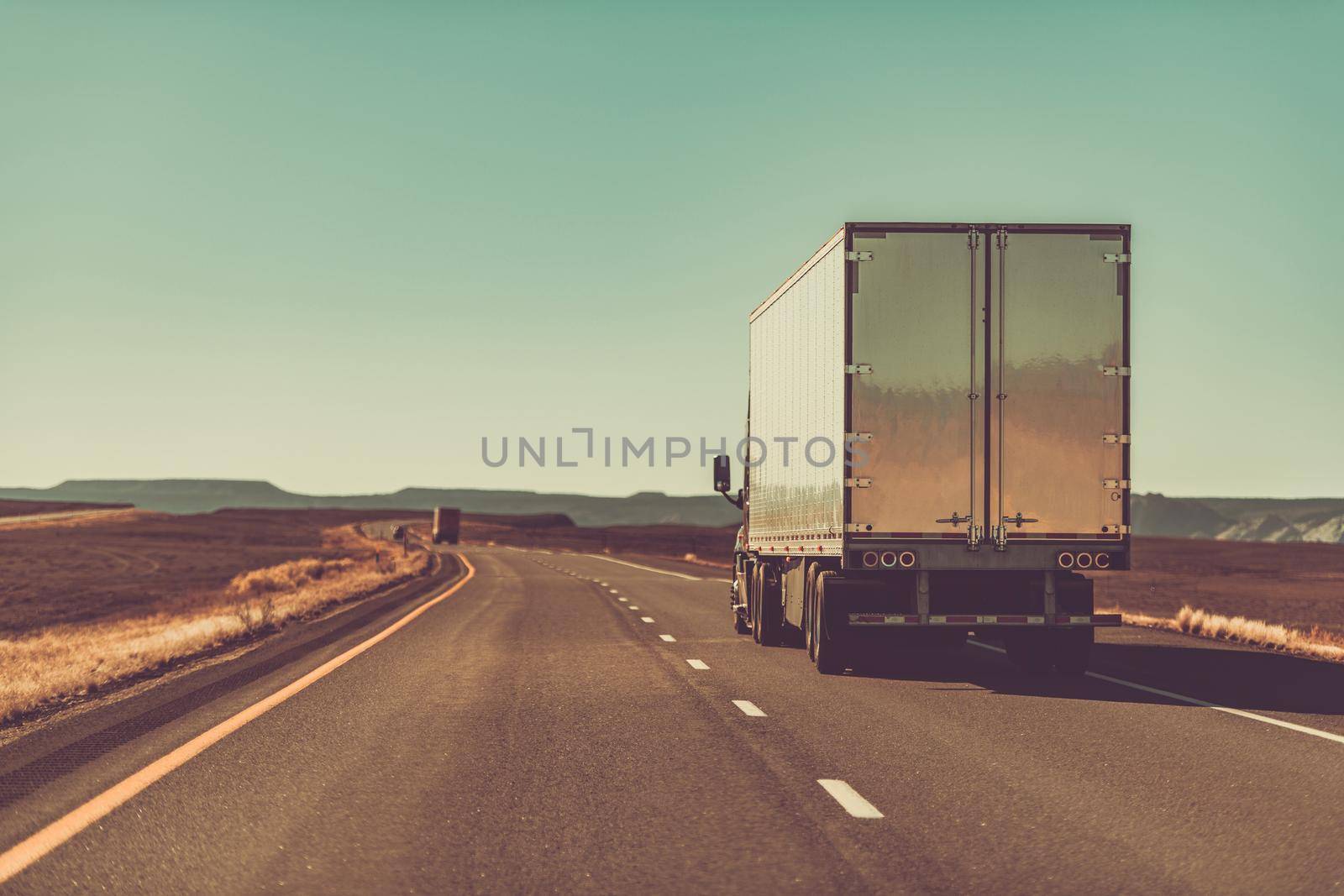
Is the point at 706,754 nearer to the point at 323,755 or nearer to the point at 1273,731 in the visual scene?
the point at 323,755

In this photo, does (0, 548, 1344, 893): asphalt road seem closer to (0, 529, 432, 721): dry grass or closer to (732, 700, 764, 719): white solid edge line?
(732, 700, 764, 719): white solid edge line

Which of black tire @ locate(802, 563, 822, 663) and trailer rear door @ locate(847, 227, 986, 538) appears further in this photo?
black tire @ locate(802, 563, 822, 663)

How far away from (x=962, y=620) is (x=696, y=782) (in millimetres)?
5448

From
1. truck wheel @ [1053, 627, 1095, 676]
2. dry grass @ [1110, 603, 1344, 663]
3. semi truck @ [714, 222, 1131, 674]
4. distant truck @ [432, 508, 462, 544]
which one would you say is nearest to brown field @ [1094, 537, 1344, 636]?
dry grass @ [1110, 603, 1344, 663]

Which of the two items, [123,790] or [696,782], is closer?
[123,790]

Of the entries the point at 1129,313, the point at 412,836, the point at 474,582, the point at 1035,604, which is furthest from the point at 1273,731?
the point at 474,582

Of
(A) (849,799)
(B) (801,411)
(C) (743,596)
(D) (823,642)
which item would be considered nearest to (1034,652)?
(D) (823,642)

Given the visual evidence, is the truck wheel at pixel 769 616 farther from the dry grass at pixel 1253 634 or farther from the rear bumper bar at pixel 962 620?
the dry grass at pixel 1253 634

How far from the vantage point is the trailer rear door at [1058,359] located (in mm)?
12438

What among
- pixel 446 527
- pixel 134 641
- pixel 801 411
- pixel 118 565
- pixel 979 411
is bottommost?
pixel 118 565

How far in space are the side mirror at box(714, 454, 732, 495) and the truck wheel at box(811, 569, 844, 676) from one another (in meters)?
5.53

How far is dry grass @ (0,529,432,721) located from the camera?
39.8ft

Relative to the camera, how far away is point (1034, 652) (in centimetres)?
1414

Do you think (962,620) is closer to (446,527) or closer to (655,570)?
(655,570)
